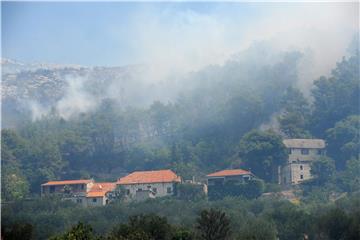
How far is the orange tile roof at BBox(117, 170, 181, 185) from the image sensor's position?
3120 inches

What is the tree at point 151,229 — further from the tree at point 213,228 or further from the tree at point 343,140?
the tree at point 343,140

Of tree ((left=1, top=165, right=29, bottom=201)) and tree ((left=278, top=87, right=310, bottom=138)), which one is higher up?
tree ((left=278, top=87, right=310, bottom=138))

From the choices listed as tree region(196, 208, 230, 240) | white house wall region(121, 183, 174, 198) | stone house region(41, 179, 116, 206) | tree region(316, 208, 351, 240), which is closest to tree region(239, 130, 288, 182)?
white house wall region(121, 183, 174, 198)

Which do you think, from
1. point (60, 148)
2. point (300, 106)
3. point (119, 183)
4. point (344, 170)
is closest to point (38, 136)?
point (60, 148)

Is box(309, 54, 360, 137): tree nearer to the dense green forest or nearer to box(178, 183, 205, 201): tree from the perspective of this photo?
the dense green forest

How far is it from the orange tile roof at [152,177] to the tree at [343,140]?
1876cm

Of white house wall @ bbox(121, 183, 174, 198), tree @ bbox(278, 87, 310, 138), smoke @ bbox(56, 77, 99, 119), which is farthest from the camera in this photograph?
smoke @ bbox(56, 77, 99, 119)

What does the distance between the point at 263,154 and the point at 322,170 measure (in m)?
6.91

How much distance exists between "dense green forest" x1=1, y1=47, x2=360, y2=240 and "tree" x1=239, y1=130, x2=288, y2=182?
12 centimetres

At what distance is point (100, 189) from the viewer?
7950 cm

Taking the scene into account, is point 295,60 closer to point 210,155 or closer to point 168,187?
point 210,155

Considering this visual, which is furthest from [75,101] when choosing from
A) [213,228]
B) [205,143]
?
[213,228]

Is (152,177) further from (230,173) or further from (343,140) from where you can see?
(343,140)

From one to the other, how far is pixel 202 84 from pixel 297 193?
131 ft
